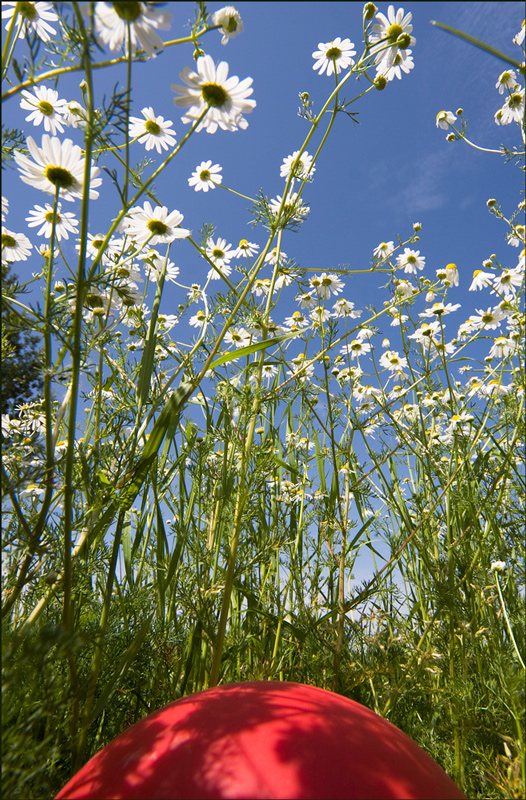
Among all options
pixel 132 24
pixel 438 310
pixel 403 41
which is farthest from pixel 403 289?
pixel 132 24

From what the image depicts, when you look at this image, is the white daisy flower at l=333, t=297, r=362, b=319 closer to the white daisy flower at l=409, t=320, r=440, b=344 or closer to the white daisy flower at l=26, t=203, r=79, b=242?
the white daisy flower at l=409, t=320, r=440, b=344

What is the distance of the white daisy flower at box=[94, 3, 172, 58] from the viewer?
2.52 ft

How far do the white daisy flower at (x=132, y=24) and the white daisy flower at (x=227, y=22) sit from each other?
416mm

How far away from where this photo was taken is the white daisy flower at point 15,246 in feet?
4.94

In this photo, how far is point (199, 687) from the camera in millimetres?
1866

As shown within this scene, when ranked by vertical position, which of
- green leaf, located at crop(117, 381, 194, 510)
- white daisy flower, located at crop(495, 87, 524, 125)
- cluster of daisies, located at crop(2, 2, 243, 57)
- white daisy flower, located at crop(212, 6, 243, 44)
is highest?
white daisy flower, located at crop(495, 87, 524, 125)

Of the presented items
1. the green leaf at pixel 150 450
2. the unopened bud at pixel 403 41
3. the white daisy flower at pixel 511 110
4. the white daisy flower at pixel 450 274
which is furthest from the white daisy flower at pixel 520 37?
the green leaf at pixel 150 450

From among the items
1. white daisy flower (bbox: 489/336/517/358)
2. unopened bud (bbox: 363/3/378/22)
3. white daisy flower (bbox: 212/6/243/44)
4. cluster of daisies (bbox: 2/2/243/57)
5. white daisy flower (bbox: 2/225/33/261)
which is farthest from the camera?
white daisy flower (bbox: 489/336/517/358)

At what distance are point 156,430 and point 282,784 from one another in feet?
2.68

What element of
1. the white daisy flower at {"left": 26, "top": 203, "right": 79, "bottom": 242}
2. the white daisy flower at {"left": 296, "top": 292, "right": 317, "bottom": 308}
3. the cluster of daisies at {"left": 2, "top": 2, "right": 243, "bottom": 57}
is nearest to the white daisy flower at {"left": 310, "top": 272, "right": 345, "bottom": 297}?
the white daisy flower at {"left": 296, "top": 292, "right": 317, "bottom": 308}

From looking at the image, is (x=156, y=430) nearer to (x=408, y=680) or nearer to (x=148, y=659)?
(x=148, y=659)

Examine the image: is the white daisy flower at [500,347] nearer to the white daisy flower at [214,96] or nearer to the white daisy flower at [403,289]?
the white daisy flower at [403,289]

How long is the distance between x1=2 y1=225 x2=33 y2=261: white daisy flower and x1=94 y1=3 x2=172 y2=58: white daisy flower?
2.84 ft

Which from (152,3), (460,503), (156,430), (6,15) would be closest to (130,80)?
(152,3)
